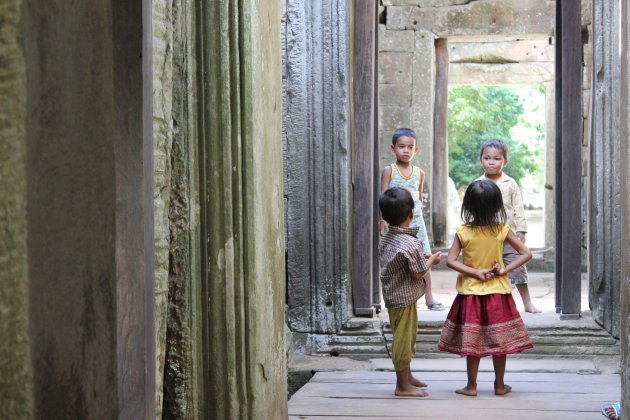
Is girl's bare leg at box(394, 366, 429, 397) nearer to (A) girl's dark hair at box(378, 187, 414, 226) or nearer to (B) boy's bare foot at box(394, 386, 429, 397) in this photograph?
(B) boy's bare foot at box(394, 386, 429, 397)

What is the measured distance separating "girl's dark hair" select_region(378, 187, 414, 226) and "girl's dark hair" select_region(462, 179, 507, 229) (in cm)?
32

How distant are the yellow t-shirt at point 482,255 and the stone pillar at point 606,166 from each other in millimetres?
1303

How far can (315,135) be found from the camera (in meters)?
6.09

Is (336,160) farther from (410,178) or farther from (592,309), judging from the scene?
(592,309)

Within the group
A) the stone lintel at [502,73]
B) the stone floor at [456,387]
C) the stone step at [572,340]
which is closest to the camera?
the stone floor at [456,387]

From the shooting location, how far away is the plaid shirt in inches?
189

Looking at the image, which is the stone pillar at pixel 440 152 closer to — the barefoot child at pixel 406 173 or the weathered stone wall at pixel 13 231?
the barefoot child at pixel 406 173

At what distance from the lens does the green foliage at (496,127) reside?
23344mm

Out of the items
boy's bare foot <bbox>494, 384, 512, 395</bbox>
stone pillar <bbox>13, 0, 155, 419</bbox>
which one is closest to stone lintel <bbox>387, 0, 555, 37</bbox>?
boy's bare foot <bbox>494, 384, 512, 395</bbox>

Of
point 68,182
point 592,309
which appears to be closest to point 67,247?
point 68,182

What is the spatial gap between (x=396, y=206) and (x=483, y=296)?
25.1 inches

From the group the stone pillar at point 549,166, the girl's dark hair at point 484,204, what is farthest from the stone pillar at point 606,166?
the stone pillar at point 549,166

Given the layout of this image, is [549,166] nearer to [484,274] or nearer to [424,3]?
[424,3]

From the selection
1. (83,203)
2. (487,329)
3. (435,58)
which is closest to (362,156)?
(487,329)
